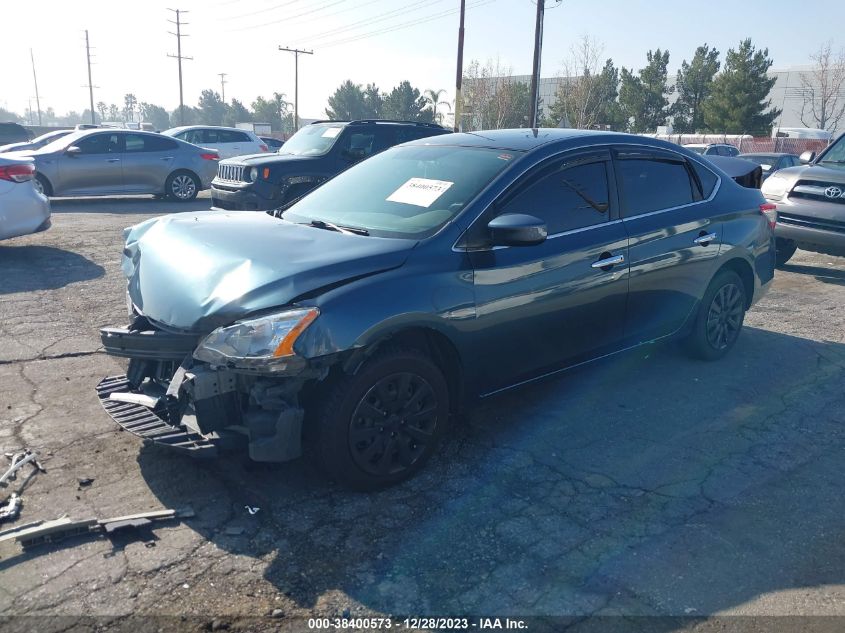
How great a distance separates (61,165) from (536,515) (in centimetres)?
1366

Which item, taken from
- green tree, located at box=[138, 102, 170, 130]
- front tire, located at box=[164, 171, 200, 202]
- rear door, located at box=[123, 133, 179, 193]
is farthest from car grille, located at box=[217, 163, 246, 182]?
green tree, located at box=[138, 102, 170, 130]

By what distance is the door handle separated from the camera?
178 inches

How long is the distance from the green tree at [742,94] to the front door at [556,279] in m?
43.2

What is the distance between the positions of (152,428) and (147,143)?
13.2 m

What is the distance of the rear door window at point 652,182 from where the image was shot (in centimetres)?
491

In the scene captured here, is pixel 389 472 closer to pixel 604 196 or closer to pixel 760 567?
pixel 760 567

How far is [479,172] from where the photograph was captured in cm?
431

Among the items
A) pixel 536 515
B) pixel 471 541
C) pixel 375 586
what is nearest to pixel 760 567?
pixel 536 515

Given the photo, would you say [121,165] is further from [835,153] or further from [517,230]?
[517,230]

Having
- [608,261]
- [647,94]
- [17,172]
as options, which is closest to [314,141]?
[17,172]

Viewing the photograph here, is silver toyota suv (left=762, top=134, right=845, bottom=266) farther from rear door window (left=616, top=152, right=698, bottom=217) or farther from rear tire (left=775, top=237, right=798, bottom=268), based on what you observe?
rear door window (left=616, top=152, right=698, bottom=217)

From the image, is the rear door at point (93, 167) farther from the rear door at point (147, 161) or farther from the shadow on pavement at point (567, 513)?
the shadow on pavement at point (567, 513)

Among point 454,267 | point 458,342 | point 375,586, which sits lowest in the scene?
point 375,586

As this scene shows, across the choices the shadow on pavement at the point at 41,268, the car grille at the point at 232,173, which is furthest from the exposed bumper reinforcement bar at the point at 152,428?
the car grille at the point at 232,173
